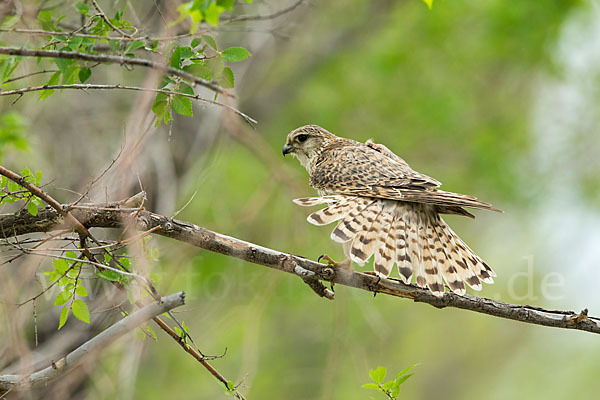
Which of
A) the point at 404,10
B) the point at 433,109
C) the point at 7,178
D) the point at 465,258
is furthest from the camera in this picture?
the point at 404,10

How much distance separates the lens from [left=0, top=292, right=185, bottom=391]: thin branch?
2535 mm

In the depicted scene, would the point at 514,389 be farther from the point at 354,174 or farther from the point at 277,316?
the point at 354,174

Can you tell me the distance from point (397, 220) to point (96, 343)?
241 centimetres

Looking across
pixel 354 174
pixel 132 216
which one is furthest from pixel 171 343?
pixel 132 216

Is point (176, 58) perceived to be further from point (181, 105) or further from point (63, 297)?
point (63, 297)

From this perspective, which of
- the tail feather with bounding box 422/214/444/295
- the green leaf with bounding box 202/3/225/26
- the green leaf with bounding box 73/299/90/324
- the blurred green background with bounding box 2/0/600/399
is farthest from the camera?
the blurred green background with bounding box 2/0/600/399

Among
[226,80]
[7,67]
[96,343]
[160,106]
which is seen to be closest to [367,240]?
[226,80]

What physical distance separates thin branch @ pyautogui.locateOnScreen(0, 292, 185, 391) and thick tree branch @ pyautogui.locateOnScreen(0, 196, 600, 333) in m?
0.48

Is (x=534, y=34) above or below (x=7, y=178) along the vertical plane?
above

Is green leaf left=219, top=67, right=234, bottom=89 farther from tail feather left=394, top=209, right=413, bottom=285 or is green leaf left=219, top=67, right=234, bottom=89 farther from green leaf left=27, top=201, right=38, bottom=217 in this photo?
tail feather left=394, top=209, right=413, bottom=285

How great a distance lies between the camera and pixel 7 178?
2.87 meters

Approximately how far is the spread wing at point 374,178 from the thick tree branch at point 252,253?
0.60m

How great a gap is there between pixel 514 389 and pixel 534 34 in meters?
13.8

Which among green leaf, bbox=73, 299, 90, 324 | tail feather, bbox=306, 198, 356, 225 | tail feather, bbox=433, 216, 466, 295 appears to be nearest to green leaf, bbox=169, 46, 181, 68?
green leaf, bbox=73, 299, 90, 324
